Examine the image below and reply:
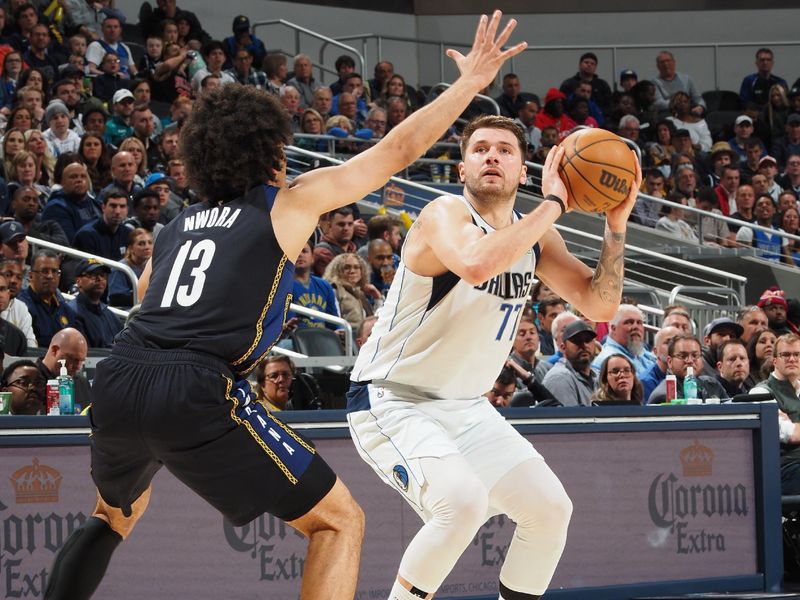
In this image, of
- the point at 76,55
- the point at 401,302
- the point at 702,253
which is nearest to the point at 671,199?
the point at 702,253

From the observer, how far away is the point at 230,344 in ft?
12.7

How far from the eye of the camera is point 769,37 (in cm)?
2166

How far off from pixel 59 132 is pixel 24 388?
5590 millimetres

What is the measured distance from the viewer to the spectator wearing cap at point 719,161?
1759 cm

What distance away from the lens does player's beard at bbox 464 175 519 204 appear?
4.87 meters

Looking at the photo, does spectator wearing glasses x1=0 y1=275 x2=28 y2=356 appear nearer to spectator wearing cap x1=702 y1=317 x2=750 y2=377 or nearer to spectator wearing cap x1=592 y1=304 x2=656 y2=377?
spectator wearing cap x1=592 y1=304 x2=656 y2=377

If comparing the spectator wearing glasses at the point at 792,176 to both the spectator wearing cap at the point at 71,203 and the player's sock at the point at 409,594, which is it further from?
the player's sock at the point at 409,594

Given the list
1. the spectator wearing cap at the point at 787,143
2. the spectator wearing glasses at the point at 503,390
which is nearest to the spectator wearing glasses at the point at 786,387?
the spectator wearing glasses at the point at 503,390

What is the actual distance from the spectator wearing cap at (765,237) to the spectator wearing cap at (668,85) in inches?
131

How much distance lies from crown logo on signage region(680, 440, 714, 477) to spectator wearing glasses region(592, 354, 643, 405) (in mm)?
898

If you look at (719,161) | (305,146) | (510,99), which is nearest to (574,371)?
(305,146)

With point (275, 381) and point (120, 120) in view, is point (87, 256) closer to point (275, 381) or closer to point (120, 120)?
point (275, 381)

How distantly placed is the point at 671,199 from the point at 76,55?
7.99 metres

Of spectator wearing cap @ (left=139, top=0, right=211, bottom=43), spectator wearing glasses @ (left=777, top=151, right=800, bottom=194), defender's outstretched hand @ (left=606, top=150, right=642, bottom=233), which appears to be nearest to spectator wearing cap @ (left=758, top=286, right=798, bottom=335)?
spectator wearing glasses @ (left=777, top=151, right=800, bottom=194)
